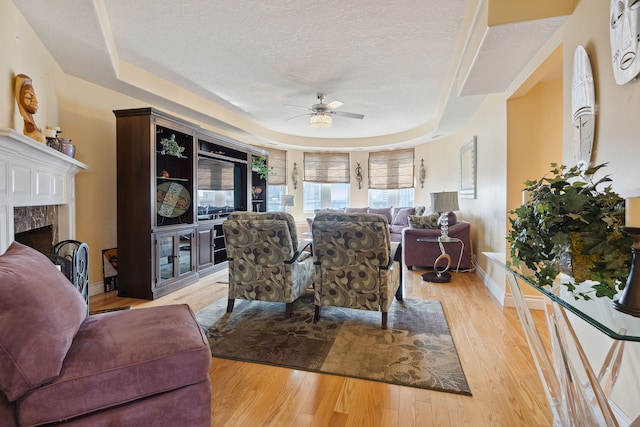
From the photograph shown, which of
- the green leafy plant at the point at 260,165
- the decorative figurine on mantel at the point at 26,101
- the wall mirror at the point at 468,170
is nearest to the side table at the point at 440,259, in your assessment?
the wall mirror at the point at 468,170

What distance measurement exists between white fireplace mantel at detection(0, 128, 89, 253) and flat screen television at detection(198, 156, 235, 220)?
1681 mm

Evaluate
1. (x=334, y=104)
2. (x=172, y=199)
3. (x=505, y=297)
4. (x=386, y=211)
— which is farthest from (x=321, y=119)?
(x=386, y=211)

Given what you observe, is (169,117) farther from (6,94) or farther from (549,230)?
(549,230)

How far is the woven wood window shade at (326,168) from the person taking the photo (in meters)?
8.09

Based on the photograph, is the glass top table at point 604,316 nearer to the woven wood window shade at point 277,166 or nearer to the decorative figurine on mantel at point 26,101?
the decorative figurine on mantel at point 26,101

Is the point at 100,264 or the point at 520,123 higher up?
the point at 520,123

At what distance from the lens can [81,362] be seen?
1.17 meters

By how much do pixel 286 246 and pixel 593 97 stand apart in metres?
2.28

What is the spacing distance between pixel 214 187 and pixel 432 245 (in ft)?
11.7

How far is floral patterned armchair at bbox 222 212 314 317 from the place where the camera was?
2818 mm

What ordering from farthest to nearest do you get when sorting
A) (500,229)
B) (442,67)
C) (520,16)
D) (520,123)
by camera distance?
(442,67)
(500,229)
(520,123)
(520,16)

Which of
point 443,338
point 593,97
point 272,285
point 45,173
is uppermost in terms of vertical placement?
point 593,97

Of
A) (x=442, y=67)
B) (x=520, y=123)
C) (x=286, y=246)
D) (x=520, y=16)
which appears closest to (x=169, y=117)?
(x=286, y=246)

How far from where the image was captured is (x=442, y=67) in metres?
3.65
